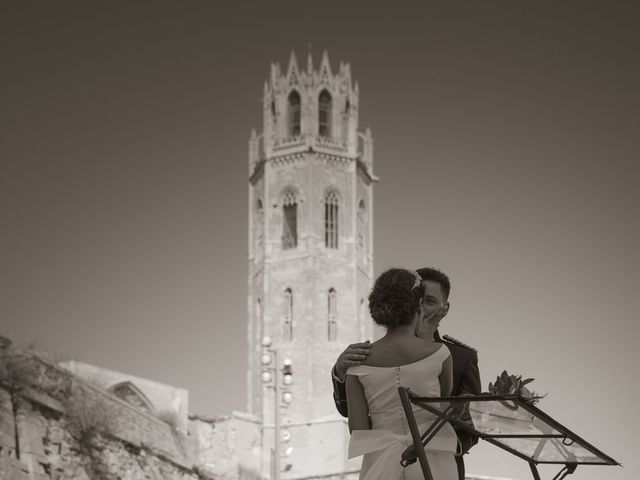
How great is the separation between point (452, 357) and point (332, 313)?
57.4 m

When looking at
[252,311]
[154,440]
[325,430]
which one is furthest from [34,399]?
[252,311]

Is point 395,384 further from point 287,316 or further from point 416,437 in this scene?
point 287,316

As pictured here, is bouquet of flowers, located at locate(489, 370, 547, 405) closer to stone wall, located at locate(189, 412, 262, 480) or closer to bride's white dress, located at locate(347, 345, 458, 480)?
bride's white dress, located at locate(347, 345, 458, 480)

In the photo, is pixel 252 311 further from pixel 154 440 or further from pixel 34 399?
pixel 34 399

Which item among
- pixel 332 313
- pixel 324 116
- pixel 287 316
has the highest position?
pixel 324 116

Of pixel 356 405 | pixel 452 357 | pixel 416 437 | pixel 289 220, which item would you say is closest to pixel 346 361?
pixel 356 405

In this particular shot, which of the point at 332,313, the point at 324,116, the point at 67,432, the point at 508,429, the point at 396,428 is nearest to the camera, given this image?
the point at 508,429

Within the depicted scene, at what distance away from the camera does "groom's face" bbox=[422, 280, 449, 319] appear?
552 cm

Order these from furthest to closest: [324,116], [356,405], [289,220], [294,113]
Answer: [294,113] → [324,116] → [289,220] → [356,405]

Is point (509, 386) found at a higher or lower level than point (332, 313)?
lower

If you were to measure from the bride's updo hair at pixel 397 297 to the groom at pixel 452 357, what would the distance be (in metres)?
0.15

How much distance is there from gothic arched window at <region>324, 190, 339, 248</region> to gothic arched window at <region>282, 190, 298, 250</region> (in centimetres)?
168

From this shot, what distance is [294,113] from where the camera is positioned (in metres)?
66.6

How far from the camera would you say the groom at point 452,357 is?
485 centimetres
